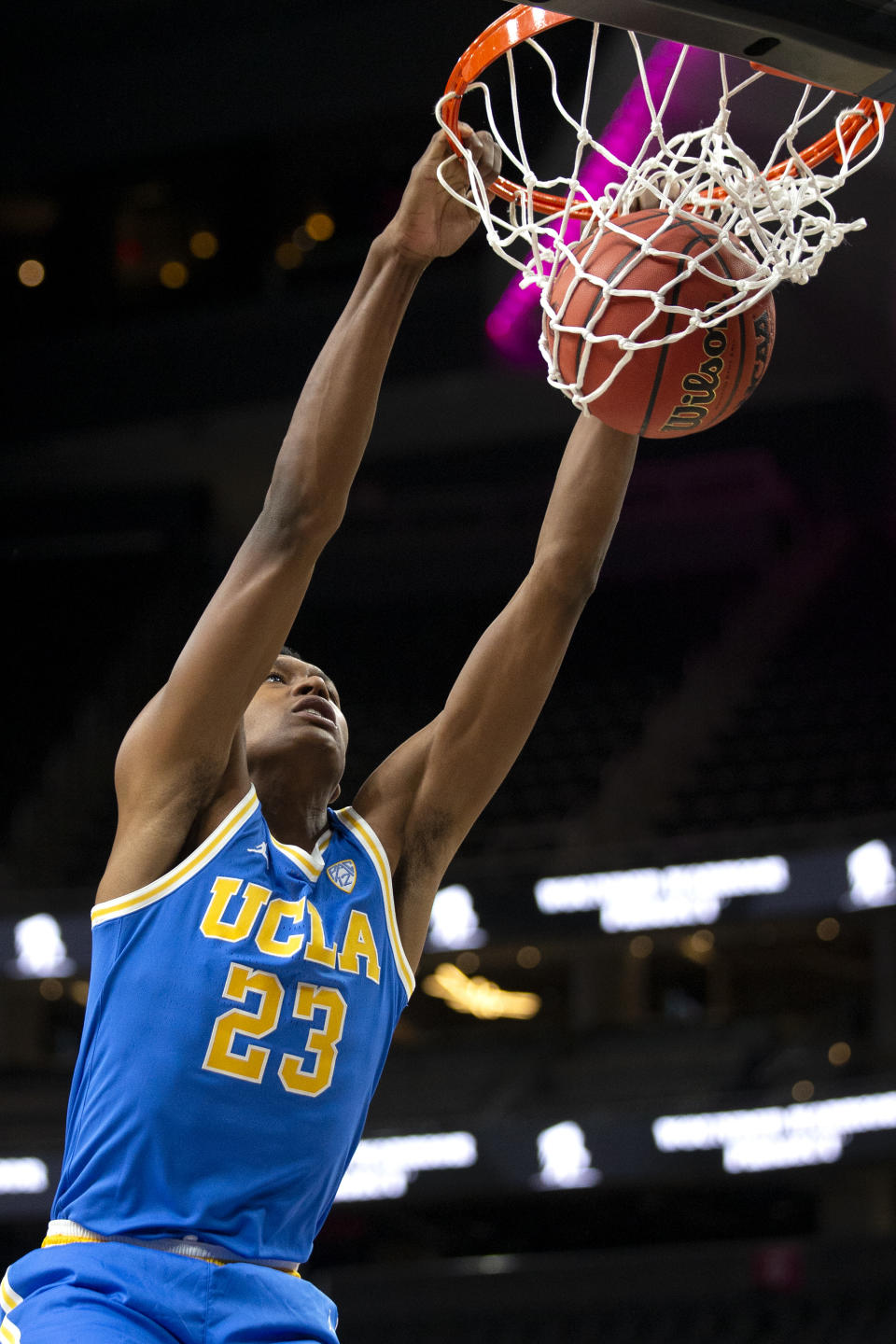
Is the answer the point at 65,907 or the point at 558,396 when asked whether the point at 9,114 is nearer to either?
the point at 558,396

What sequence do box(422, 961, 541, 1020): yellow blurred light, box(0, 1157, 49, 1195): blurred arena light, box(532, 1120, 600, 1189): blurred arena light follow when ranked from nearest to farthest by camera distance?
box(532, 1120, 600, 1189): blurred arena light → box(0, 1157, 49, 1195): blurred arena light → box(422, 961, 541, 1020): yellow blurred light

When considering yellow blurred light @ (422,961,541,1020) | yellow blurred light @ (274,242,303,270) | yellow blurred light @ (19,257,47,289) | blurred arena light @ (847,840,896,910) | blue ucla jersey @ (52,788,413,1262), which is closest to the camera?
blue ucla jersey @ (52,788,413,1262)

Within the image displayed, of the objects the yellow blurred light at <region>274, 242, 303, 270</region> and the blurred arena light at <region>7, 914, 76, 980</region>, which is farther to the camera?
the yellow blurred light at <region>274, 242, 303, 270</region>

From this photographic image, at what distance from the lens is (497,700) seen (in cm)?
276

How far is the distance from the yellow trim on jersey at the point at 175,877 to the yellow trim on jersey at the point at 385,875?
0.24 metres

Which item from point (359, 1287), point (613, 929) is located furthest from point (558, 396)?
point (359, 1287)

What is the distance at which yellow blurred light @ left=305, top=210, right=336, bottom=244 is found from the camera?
40.0 ft

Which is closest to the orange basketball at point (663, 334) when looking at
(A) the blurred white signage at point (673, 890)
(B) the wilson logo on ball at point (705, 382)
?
(B) the wilson logo on ball at point (705, 382)

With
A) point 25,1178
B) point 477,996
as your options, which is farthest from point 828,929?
point 25,1178

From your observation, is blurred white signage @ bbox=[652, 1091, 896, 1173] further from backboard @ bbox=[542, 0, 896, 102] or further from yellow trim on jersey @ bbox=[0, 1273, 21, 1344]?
backboard @ bbox=[542, 0, 896, 102]

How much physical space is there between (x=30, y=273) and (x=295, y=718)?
36.6 ft

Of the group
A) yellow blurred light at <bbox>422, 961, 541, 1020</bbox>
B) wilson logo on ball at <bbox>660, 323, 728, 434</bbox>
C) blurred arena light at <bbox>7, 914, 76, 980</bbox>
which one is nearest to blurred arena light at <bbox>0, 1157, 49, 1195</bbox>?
blurred arena light at <bbox>7, 914, 76, 980</bbox>

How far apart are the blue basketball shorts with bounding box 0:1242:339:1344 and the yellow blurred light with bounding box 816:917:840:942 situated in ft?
35.6

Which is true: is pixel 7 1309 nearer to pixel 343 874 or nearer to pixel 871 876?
pixel 343 874
